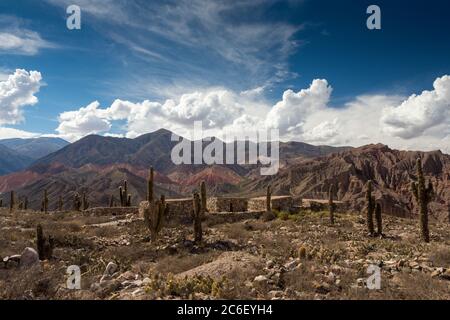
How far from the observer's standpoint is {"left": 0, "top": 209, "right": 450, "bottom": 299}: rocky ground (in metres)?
8.91

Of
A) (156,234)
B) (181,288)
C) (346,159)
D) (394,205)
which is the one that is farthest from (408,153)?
(181,288)

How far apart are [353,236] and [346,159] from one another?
10421cm

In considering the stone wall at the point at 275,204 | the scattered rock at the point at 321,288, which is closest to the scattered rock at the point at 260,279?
the scattered rock at the point at 321,288

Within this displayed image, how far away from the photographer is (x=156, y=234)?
19453 mm

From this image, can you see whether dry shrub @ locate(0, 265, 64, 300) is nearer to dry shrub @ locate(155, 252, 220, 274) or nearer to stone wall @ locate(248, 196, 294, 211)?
dry shrub @ locate(155, 252, 220, 274)

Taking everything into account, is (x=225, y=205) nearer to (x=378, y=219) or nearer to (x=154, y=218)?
(x=378, y=219)

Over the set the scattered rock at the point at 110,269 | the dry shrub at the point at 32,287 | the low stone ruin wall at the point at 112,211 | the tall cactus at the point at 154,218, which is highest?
the tall cactus at the point at 154,218

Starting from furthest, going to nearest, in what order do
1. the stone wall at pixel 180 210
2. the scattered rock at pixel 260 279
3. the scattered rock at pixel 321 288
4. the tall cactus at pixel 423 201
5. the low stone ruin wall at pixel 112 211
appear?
the low stone ruin wall at pixel 112 211 < the stone wall at pixel 180 210 < the tall cactus at pixel 423 201 < the scattered rock at pixel 260 279 < the scattered rock at pixel 321 288

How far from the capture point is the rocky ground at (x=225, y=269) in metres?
8.91

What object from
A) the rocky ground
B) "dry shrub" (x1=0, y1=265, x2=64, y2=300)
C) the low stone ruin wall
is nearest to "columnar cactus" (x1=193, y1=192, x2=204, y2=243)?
the rocky ground

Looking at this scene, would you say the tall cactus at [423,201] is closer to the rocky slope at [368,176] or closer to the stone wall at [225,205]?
the stone wall at [225,205]
